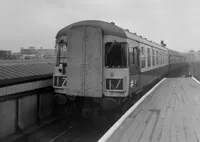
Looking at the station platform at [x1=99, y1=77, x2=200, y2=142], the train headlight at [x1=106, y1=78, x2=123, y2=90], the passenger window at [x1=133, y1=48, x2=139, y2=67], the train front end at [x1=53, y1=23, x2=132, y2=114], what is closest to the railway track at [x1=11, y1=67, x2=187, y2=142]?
the train front end at [x1=53, y1=23, x2=132, y2=114]

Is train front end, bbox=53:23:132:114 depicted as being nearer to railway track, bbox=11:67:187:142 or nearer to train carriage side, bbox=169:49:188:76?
railway track, bbox=11:67:187:142

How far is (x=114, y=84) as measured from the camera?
7043 mm

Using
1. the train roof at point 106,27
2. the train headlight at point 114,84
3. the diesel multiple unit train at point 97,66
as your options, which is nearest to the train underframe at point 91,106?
the diesel multiple unit train at point 97,66

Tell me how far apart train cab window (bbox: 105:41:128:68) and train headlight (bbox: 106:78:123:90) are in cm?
49

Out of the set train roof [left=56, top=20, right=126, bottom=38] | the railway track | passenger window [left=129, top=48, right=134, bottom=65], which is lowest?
the railway track

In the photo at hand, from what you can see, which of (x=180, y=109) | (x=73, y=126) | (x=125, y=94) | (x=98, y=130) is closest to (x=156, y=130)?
(x=125, y=94)

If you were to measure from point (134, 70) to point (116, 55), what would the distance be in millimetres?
1168

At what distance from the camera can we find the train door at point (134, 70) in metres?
7.67

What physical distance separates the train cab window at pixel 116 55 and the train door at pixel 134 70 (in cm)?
48

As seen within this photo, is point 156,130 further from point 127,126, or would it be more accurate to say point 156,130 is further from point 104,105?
point 104,105

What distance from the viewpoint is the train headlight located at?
699 cm

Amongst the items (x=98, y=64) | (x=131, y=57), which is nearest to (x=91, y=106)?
(x=98, y=64)

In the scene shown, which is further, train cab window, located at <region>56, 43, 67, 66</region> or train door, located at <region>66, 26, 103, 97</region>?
train cab window, located at <region>56, 43, 67, 66</region>

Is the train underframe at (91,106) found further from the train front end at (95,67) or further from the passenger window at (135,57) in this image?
the passenger window at (135,57)
